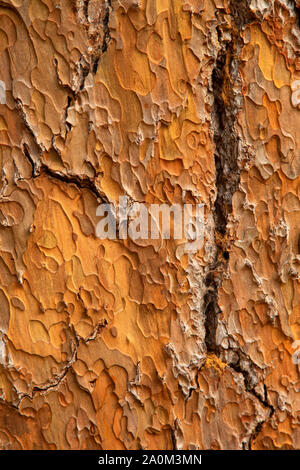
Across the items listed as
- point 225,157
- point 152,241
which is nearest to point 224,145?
point 225,157

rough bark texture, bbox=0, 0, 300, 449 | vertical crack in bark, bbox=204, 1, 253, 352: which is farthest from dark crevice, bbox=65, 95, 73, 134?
vertical crack in bark, bbox=204, 1, 253, 352

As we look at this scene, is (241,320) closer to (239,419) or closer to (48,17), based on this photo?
(239,419)

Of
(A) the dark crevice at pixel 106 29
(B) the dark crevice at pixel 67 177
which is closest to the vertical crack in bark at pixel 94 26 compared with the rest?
(A) the dark crevice at pixel 106 29

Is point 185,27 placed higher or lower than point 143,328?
higher

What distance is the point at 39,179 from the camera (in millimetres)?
616

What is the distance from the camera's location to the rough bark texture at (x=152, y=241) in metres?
0.61

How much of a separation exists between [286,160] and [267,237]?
4.9 inches

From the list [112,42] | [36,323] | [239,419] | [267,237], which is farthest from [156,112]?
[239,419]

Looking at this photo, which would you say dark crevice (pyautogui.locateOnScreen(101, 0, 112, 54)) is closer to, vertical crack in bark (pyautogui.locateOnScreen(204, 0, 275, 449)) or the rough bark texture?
the rough bark texture

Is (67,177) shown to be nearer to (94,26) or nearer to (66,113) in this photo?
(66,113)

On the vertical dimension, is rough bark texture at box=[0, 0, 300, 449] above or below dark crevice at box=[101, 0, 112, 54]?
below

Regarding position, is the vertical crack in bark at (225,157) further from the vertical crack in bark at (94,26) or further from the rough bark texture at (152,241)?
the vertical crack in bark at (94,26)

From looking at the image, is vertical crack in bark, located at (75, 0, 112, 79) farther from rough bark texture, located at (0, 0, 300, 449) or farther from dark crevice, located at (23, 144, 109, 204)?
dark crevice, located at (23, 144, 109, 204)

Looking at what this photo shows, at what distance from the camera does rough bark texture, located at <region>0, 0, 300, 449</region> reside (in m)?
0.61
